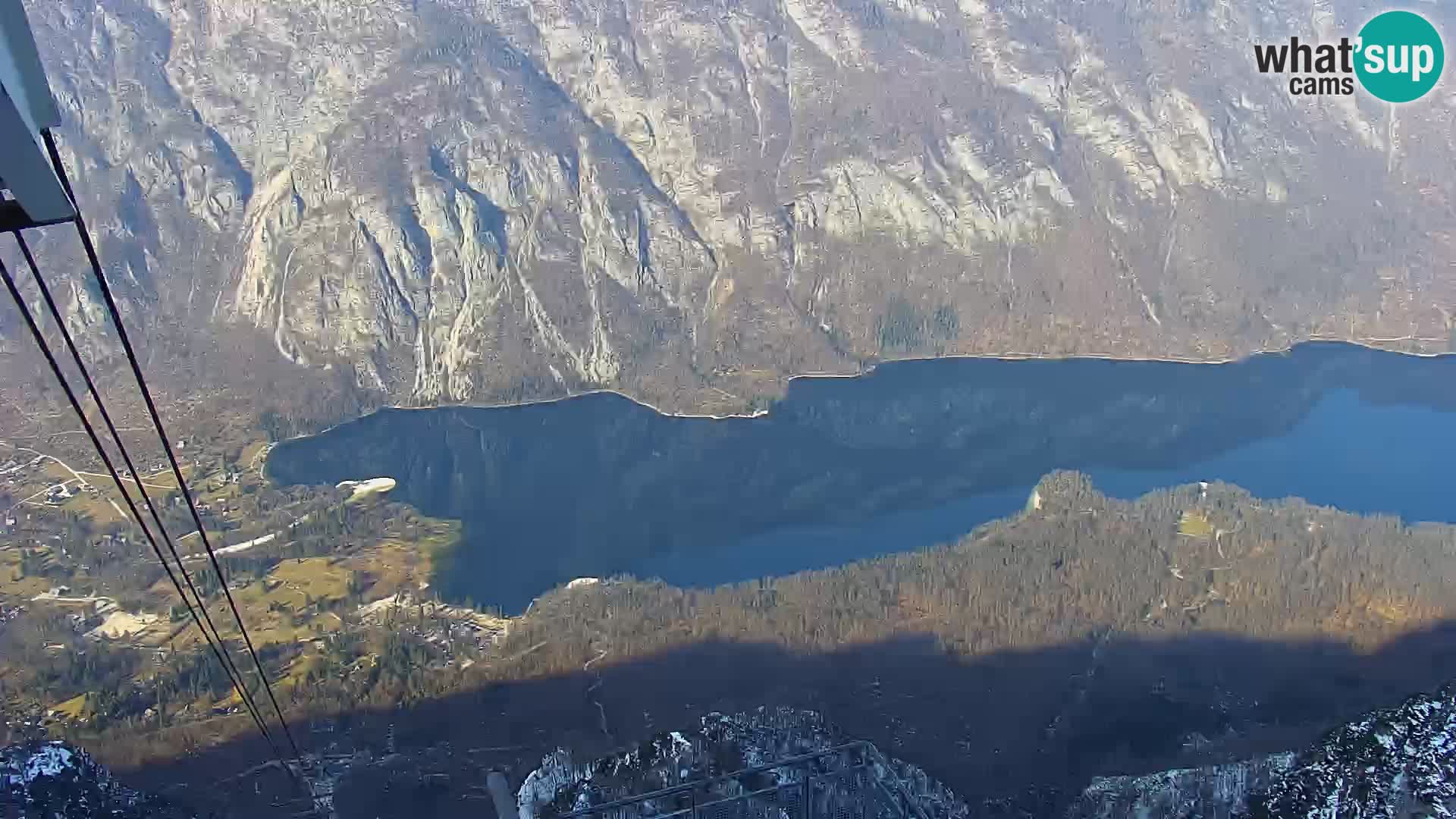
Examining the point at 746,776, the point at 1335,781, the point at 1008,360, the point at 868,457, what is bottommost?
the point at 868,457

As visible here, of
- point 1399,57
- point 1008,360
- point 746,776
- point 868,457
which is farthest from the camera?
point 1399,57

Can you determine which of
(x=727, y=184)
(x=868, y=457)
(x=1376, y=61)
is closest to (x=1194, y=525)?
(x=868, y=457)

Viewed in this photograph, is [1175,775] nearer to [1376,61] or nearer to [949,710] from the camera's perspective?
[949,710]

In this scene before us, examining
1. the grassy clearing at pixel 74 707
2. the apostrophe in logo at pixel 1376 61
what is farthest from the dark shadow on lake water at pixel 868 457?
the apostrophe in logo at pixel 1376 61

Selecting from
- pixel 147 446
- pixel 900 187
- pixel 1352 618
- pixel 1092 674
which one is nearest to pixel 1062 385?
pixel 900 187

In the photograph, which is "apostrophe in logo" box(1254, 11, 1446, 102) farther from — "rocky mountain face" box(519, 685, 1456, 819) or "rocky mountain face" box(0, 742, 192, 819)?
"rocky mountain face" box(0, 742, 192, 819)

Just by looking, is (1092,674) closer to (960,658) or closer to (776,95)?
(960,658)

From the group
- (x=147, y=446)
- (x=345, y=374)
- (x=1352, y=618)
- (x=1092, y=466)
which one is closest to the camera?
(x=1352, y=618)
